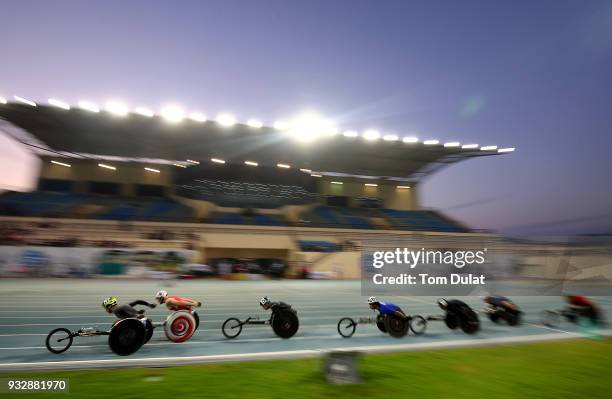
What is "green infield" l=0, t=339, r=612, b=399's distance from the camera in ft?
13.7

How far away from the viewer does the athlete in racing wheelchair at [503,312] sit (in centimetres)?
882

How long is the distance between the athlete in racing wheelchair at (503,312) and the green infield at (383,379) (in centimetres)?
289

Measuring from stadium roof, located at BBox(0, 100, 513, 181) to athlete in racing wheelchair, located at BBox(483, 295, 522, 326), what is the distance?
→ 1071 inches

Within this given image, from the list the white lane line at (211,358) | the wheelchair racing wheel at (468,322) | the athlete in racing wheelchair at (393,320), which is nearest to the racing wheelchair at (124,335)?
the white lane line at (211,358)

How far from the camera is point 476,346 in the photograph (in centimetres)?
657

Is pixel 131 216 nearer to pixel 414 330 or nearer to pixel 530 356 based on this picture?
pixel 414 330

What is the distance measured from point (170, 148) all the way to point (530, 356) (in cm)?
3610

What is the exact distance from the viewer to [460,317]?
789cm

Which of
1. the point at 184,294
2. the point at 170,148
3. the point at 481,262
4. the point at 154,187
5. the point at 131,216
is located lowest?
the point at 184,294

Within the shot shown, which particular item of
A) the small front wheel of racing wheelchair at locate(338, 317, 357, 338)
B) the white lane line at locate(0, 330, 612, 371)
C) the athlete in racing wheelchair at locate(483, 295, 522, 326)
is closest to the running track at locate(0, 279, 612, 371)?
the white lane line at locate(0, 330, 612, 371)

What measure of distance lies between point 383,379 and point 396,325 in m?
2.87

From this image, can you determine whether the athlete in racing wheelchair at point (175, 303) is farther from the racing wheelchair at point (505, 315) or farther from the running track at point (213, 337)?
the racing wheelchair at point (505, 315)

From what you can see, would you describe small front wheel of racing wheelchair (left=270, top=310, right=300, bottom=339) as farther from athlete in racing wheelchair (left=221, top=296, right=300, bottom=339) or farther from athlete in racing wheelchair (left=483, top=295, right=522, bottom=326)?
athlete in racing wheelchair (left=483, top=295, right=522, bottom=326)

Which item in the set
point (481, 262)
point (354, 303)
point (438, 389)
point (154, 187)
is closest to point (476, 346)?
point (438, 389)
